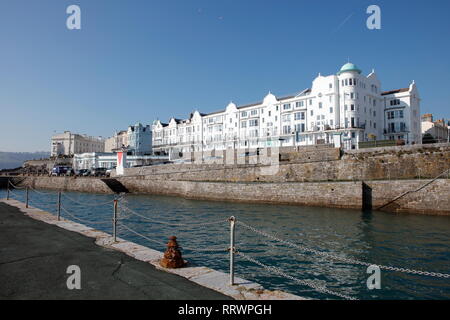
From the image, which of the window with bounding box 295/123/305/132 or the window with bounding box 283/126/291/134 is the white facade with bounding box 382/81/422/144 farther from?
the window with bounding box 283/126/291/134

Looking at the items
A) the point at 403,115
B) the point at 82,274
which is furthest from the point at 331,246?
the point at 403,115

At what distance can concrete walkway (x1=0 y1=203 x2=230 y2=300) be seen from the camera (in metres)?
5.41

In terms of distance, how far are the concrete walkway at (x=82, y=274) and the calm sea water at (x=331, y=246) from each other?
3990mm

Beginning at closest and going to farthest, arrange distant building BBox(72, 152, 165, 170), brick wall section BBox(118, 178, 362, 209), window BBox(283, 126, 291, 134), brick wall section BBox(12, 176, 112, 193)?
brick wall section BBox(118, 178, 362, 209), brick wall section BBox(12, 176, 112, 193), window BBox(283, 126, 291, 134), distant building BBox(72, 152, 165, 170)

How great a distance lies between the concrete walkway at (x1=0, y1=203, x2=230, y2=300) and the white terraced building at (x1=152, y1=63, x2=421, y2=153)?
143 feet

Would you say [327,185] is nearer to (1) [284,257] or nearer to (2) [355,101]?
(1) [284,257]

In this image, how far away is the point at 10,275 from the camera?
20.7 ft

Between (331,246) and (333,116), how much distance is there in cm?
4445

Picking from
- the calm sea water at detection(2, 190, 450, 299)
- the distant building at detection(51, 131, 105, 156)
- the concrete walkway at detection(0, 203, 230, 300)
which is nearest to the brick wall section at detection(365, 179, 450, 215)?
the calm sea water at detection(2, 190, 450, 299)

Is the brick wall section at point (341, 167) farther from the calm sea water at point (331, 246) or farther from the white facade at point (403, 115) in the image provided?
the white facade at point (403, 115)

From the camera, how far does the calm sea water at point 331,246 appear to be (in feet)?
30.4

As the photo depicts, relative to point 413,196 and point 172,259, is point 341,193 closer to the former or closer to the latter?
point 413,196

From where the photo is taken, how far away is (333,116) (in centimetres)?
5366

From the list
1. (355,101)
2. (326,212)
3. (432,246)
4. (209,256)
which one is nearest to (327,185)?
(326,212)
